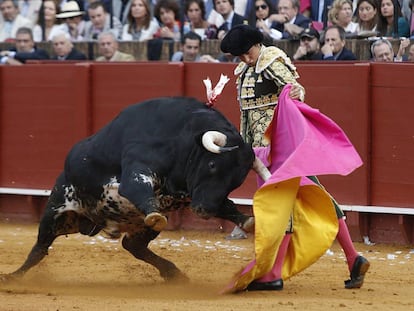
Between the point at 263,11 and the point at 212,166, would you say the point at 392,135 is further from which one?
the point at 212,166

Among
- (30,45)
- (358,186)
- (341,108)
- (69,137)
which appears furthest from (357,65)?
(30,45)

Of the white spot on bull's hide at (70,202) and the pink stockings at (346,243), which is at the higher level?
the white spot on bull's hide at (70,202)

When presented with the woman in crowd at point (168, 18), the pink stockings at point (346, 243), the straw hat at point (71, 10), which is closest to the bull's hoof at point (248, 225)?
the pink stockings at point (346, 243)

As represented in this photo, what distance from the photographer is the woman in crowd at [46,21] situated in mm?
12027

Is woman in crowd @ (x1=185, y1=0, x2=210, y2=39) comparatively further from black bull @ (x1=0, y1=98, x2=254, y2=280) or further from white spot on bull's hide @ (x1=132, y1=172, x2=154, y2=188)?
white spot on bull's hide @ (x1=132, y1=172, x2=154, y2=188)

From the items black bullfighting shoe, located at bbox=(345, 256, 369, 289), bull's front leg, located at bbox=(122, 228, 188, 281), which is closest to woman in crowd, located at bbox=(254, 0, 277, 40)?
Answer: bull's front leg, located at bbox=(122, 228, 188, 281)

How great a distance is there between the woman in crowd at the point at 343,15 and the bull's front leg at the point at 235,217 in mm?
3965

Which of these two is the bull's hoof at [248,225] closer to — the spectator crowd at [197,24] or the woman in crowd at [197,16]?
the spectator crowd at [197,24]

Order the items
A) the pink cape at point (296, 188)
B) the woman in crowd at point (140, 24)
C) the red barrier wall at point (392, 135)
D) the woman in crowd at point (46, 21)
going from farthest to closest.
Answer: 1. the woman in crowd at point (46, 21)
2. the woman in crowd at point (140, 24)
3. the red barrier wall at point (392, 135)
4. the pink cape at point (296, 188)

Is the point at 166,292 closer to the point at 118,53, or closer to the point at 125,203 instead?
the point at 125,203

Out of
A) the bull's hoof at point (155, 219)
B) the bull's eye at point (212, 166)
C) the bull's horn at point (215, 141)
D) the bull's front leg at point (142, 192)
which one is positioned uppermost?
the bull's horn at point (215, 141)

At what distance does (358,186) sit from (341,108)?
64cm

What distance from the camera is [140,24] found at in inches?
436

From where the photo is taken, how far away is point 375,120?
8602 mm
